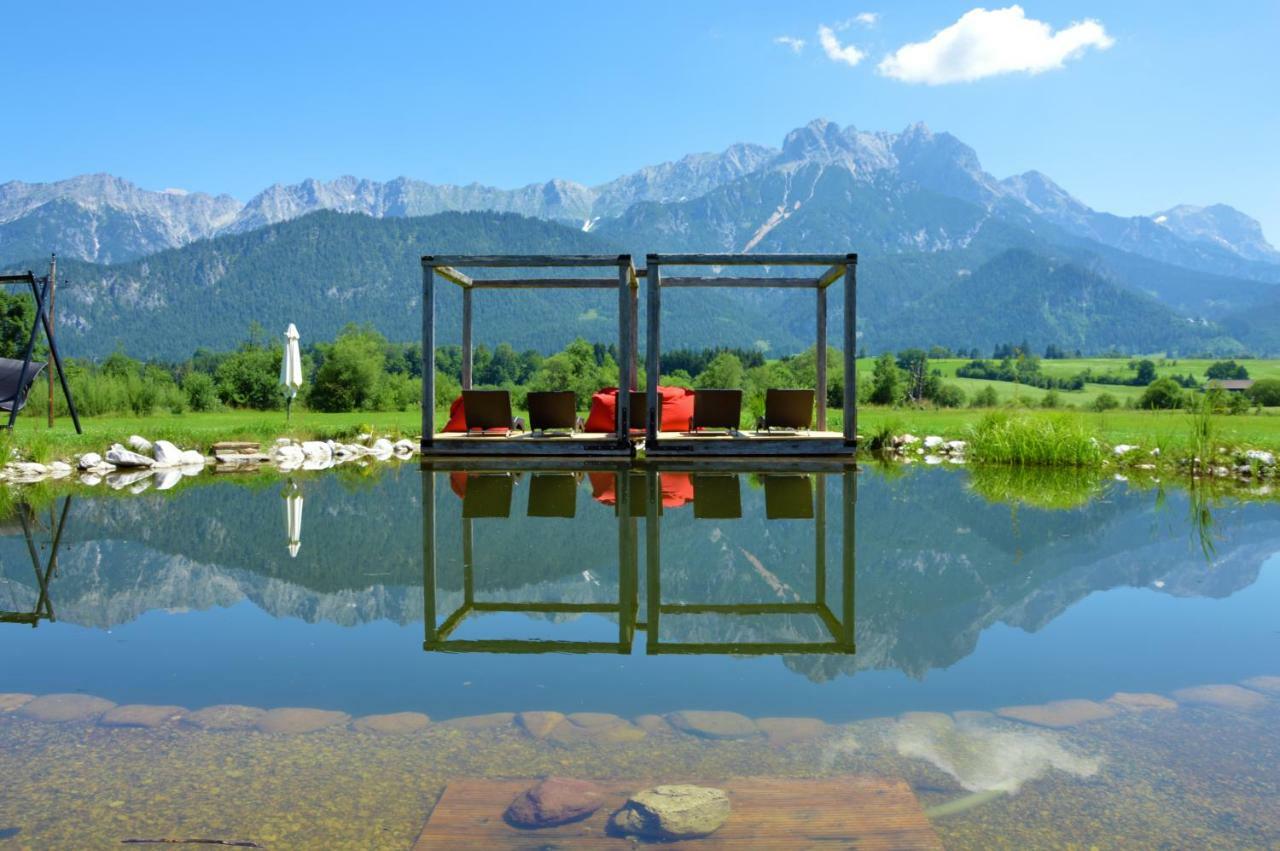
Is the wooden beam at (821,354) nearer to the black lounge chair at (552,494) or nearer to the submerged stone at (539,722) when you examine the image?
the black lounge chair at (552,494)

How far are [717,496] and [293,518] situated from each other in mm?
3401

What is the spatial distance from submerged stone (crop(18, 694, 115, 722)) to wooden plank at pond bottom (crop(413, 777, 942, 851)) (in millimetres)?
1269

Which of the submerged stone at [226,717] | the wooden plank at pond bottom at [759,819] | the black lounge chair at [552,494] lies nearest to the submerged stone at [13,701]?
the submerged stone at [226,717]

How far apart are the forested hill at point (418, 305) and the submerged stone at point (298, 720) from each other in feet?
321

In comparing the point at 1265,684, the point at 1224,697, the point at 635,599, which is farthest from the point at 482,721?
the point at 1265,684

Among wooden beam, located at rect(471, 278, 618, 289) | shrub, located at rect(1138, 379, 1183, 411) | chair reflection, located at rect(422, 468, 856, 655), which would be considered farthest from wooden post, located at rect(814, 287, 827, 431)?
shrub, located at rect(1138, 379, 1183, 411)

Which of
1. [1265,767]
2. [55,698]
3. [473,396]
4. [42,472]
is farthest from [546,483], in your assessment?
[1265,767]

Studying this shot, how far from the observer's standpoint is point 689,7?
23.7m

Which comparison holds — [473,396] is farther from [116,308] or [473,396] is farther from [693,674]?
[116,308]

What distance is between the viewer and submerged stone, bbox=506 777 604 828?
210 cm

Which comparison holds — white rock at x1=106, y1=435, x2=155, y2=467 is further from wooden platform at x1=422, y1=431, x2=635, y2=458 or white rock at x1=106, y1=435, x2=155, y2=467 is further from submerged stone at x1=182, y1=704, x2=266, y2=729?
submerged stone at x1=182, y1=704, x2=266, y2=729

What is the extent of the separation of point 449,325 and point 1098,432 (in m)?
99.9

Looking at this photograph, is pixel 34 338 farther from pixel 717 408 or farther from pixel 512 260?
pixel 717 408

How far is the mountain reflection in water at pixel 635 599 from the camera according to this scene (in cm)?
310
